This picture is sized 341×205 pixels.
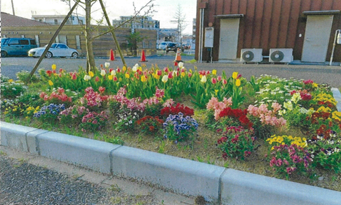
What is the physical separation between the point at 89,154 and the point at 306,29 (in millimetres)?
12517

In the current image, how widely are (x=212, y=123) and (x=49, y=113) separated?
2186 mm

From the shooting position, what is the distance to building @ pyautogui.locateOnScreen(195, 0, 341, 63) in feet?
37.1

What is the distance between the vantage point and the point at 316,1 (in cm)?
1118

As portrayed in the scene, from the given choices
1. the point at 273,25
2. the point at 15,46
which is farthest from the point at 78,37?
the point at 273,25

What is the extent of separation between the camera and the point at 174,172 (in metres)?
2.09

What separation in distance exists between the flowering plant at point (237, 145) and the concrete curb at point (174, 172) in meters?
0.24

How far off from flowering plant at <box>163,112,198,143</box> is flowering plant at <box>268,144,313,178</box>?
88 cm

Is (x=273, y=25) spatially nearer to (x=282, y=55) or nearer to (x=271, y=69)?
(x=282, y=55)

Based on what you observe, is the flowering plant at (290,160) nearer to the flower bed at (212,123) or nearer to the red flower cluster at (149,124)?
the flower bed at (212,123)

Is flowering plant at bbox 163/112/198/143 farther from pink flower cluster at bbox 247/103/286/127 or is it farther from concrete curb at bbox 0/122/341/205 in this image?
pink flower cluster at bbox 247/103/286/127

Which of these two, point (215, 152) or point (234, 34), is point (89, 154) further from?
point (234, 34)

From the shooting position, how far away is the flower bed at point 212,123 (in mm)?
2049

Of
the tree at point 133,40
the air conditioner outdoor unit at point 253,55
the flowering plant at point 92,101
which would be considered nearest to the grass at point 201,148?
the flowering plant at point 92,101

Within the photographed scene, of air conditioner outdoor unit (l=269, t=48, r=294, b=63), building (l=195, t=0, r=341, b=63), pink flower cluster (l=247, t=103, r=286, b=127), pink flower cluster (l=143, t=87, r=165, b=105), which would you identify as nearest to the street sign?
building (l=195, t=0, r=341, b=63)
